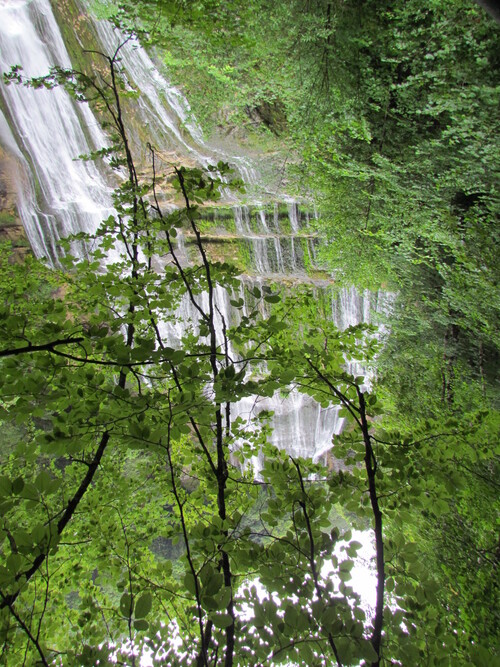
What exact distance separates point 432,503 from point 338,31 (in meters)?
4.72

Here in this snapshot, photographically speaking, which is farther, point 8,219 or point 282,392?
point 8,219

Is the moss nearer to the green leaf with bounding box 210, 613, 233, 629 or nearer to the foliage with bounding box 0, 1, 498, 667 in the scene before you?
the foliage with bounding box 0, 1, 498, 667

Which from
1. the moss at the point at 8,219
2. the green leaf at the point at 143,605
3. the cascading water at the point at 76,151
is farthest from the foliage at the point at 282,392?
the moss at the point at 8,219

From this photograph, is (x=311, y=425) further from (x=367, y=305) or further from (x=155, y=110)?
(x=155, y=110)

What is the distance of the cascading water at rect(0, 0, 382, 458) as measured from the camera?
8.53 metres

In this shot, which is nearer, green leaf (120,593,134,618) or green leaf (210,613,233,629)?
green leaf (210,613,233,629)

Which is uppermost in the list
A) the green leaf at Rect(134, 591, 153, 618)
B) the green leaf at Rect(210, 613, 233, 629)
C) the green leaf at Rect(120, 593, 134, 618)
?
the green leaf at Rect(134, 591, 153, 618)

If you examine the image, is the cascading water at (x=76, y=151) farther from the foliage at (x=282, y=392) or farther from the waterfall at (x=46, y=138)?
the foliage at (x=282, y=392)

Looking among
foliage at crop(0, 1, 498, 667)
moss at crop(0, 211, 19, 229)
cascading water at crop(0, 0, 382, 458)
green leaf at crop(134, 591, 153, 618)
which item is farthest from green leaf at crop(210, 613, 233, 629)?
moss at crop(0, 211, 19, 229)

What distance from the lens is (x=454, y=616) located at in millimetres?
4234

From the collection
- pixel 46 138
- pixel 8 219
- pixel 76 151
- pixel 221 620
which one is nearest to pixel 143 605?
pixel 221 620

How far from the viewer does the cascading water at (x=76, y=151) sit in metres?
8.53

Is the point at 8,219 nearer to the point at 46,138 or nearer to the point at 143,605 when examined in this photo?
the point at 46,138

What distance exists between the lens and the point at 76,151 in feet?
32.2
